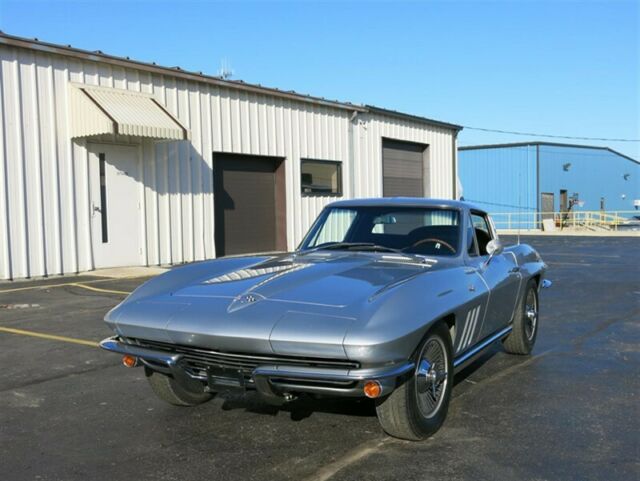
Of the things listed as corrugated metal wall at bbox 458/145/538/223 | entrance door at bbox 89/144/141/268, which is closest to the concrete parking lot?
entrance door at bbox 89/144/141/268

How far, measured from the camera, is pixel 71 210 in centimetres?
1203

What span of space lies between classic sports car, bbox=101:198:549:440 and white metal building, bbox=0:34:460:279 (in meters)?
8.38

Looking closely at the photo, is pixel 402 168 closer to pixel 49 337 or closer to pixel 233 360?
pixel 49 337

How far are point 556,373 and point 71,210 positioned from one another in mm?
9828

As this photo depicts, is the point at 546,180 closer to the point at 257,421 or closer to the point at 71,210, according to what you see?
the point at 71,210

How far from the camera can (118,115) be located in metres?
11.9

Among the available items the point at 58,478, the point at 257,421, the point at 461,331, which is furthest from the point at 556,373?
the point at 58,478

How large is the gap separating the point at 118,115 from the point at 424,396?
9.97 metres

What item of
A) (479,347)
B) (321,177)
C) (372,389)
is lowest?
(479,347)

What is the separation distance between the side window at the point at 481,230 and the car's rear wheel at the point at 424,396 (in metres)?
1.49

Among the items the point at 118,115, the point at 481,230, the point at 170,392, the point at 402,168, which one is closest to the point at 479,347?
the point at 481,230

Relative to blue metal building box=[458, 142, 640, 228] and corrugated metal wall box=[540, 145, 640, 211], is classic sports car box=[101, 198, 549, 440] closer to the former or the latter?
blue metal building box=[458, 142, 640, 228]

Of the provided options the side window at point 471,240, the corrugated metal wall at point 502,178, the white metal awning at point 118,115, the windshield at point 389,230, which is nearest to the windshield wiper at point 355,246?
the windshield at point 389,230

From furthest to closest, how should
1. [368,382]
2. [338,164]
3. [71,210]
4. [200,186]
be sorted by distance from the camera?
1. [338,164]
2. [200,186]
3. [71,210]
4. [368,382]
